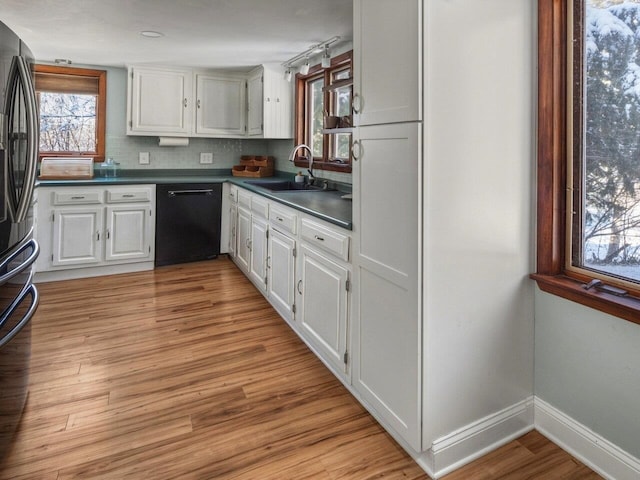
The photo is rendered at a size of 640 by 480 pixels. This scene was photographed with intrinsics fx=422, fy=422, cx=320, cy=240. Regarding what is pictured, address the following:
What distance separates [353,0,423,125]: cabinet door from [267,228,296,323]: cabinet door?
1149mm

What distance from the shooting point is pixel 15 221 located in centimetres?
167

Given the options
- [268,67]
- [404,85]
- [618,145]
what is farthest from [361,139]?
[268,67]

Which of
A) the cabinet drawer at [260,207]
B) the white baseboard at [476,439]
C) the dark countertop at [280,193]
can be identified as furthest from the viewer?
the cabinet drawer at [260,207]

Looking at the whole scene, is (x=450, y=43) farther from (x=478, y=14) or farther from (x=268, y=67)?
(x=268, y=67)

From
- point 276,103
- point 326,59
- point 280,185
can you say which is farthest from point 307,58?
point 280,185

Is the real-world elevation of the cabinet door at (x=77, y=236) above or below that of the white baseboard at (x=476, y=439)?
above

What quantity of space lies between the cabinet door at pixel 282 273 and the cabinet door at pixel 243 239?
0.67 m

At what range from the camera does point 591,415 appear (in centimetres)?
163

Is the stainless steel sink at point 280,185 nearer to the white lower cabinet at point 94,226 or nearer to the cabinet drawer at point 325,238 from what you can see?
the white lower cabinet at point 94,226

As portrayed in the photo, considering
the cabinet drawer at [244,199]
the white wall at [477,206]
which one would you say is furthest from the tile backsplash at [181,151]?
the white wall at [477,206]

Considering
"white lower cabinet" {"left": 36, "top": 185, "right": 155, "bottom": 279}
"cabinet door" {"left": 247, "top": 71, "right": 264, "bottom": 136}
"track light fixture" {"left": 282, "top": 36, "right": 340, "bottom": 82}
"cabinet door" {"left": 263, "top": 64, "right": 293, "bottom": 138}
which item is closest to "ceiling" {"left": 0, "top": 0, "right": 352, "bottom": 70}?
"track light fixture" {"left": 282, "top": 36, "right": 340, "bottom": 82}

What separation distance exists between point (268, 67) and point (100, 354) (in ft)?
10.1

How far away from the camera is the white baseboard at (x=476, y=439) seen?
1598mm

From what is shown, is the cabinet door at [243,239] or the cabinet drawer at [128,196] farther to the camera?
the cabinet drawer at [128,196]
